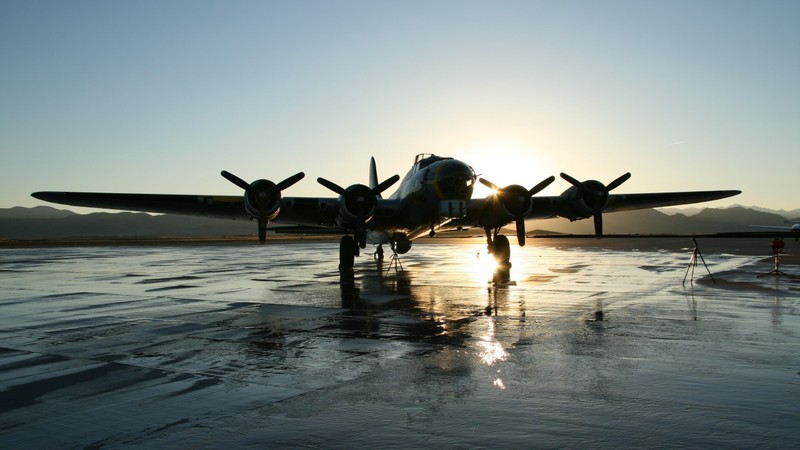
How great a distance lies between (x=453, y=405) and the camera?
217 inches

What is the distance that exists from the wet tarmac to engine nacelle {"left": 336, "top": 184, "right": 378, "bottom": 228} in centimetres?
895

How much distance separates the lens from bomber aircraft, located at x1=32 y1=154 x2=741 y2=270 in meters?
22.7

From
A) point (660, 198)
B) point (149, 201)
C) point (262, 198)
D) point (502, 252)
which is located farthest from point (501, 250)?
point (149, 201)

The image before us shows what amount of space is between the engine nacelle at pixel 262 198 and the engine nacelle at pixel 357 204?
8.57 feet

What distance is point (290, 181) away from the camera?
2298 centimetres

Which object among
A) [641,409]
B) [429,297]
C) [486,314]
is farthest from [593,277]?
[641,409]

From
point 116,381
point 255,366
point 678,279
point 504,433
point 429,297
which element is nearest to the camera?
point 504,433

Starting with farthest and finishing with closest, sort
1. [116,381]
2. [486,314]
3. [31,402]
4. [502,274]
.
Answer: [502,274] → [486,314] → [116,381] → [31,402]

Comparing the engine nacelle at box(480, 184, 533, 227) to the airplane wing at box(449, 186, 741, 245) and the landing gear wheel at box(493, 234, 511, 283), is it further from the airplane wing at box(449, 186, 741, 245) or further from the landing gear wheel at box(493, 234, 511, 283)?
the landing gear wheel at box(493, 234, 511, 283)

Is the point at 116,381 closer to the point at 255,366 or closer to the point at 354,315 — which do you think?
the point at 255,366

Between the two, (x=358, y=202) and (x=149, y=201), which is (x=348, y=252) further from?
(x=149, y=201)

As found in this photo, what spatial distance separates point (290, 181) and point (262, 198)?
133cm

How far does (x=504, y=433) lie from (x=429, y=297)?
985 centimetres

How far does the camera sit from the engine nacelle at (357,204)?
897 inches
